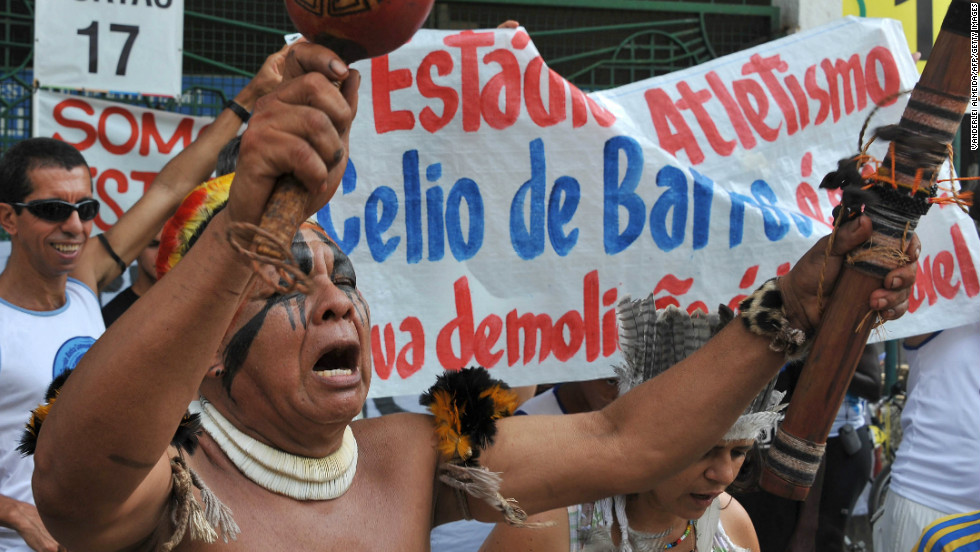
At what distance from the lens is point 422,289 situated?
3.56m

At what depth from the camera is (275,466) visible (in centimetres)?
166

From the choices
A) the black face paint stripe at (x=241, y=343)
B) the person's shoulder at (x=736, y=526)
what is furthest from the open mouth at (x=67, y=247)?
the person's shoulder at (x=736, y=526)

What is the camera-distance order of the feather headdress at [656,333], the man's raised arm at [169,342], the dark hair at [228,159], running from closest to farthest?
the man's raised arm at [169,342] → the dark hair at [228,159] → the feather headdress at [656,333]

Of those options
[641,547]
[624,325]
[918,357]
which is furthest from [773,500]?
[624,325]

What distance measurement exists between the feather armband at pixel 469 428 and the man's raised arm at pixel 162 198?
1.92 m

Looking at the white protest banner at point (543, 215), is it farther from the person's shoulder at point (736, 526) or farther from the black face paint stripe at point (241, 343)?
the black face paint stripe at point (241, 343)

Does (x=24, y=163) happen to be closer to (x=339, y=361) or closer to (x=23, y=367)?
(x=23, y=367)

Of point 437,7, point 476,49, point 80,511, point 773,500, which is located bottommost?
point 773,500

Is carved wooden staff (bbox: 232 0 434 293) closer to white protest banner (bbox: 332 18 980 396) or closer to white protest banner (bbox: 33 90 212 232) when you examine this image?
white protest banner (bbox: 332 18 980 396)

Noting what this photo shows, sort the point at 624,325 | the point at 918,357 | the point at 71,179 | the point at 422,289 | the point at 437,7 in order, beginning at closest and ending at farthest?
1. the point at 624,325
2. the point at 71,179
3. the point at 422,289
4. the point at 918,357
5. the point at 437,7

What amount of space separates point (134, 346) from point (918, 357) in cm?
358

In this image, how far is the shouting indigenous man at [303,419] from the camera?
1178 millimetres

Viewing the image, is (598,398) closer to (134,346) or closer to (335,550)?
(335,550)

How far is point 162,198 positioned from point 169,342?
2.51 metres
